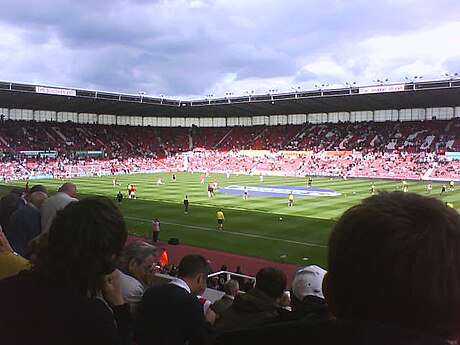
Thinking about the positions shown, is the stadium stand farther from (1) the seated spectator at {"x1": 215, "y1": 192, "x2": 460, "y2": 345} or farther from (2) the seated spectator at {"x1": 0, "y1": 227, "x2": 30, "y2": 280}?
(1) the seated spectator at {"x1": 215, "y1": 192, "x2": 460, "y2": 345}

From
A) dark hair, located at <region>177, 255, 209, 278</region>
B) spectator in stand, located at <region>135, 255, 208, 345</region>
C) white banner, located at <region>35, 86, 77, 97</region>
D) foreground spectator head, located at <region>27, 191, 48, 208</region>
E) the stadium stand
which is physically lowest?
spectator in stand, located at <region>135, 255, 208, 345</region>

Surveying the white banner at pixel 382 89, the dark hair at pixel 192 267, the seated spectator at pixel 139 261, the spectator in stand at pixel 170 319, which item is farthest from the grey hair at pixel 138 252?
the white banner at pixel 382 89

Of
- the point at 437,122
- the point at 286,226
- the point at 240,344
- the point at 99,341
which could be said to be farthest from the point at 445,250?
the point at 437,122

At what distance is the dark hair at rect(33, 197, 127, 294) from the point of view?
256cm

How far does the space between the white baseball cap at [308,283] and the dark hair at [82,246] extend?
2.50 meters

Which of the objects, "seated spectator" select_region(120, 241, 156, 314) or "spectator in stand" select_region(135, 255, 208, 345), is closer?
"spectator in stand" select_region(135, 255, 208, 345)

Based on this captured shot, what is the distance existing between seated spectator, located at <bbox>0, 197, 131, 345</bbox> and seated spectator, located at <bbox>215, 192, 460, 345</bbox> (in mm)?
1028

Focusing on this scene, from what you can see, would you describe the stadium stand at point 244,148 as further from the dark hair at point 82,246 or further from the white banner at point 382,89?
the dark hair at point 82,246

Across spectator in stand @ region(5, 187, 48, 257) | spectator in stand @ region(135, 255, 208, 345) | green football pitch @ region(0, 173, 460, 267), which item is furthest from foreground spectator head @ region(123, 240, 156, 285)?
green football pitch @ region(0, 173, 460, 267)

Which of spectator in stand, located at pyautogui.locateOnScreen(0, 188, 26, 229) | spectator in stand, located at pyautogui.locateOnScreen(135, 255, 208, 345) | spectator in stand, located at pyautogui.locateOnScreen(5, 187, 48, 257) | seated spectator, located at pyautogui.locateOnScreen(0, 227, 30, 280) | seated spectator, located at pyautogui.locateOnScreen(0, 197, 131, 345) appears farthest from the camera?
spectator in stand, located at pyautogui.locateOnScreen(0, 188, 26, 229)

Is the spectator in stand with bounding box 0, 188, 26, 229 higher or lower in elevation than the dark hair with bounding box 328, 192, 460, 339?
lower

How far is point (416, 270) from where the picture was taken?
158 cm

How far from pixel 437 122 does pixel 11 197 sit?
76.5 metres

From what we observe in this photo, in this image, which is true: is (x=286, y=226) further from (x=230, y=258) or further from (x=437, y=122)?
(x=437, y=122)
